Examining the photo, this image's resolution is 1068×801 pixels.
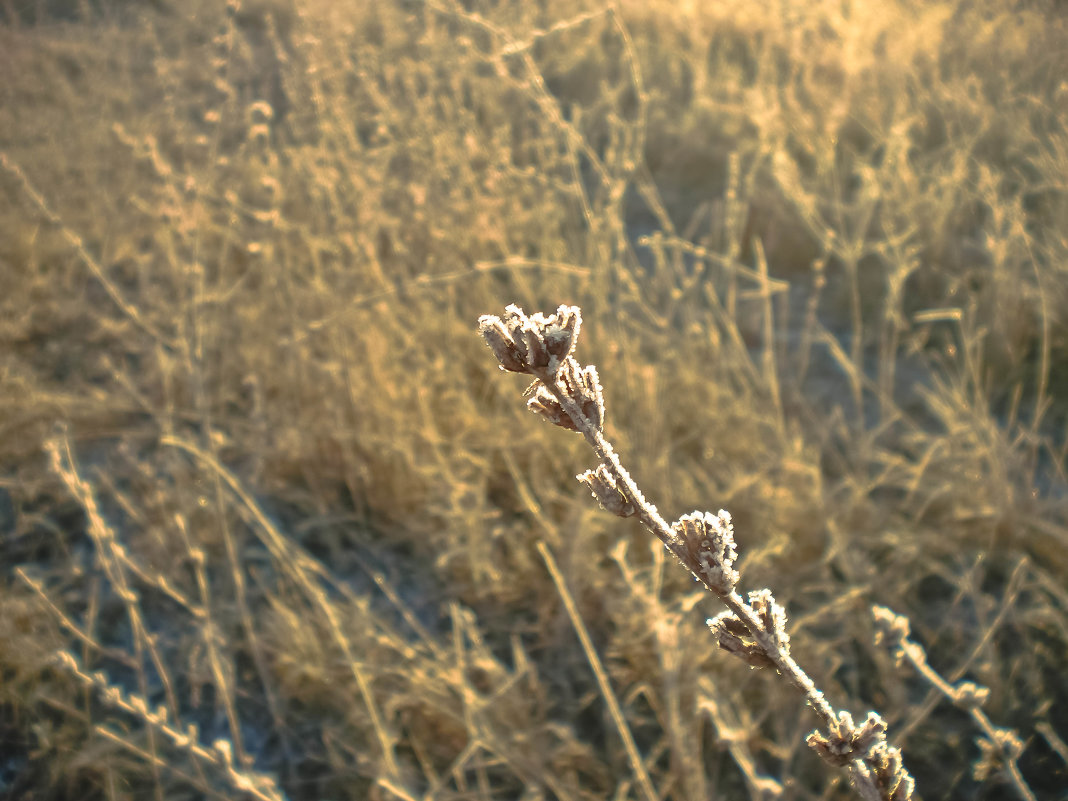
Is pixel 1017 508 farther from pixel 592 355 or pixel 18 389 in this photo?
pixel 18 389

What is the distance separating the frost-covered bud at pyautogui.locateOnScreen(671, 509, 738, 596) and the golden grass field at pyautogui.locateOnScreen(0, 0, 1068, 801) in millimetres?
565

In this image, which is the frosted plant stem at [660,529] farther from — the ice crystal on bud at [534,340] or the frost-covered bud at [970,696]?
the frost-covered bud at [970,696]

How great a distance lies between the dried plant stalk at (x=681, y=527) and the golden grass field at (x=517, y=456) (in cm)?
55

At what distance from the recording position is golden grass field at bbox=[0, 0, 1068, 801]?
1496mm

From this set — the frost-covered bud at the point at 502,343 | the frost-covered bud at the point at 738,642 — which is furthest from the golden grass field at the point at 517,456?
the frost-covered bud at the point at 502,343

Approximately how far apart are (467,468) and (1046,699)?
49.2 inches

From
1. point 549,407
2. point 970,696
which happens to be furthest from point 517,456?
point 549,407

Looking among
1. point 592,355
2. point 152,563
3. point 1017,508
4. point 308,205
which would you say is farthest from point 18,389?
point 1017,508

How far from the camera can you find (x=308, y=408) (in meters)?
2.24

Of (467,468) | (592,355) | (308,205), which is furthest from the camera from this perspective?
(308,205)

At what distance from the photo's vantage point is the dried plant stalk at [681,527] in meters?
0.56

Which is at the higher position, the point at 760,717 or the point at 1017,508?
the point at 1017,508

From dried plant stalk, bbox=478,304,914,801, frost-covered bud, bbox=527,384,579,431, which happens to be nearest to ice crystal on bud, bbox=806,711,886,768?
dried plant stalk, bbox=478,304,914,801

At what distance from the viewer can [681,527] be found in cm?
59
